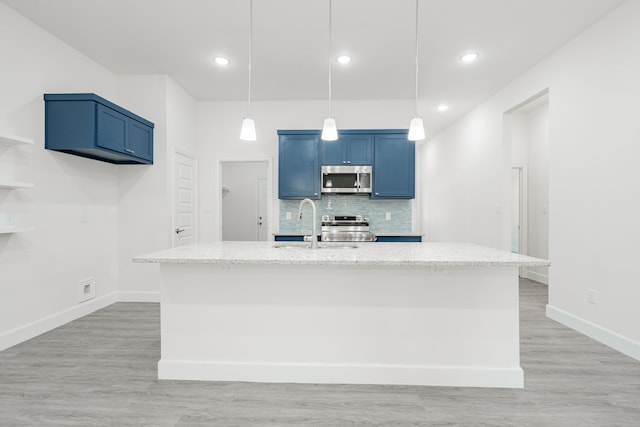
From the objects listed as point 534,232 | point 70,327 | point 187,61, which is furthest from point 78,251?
point 534,232

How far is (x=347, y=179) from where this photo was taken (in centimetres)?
468

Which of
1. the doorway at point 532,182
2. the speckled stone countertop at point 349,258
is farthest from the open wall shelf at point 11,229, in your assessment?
the doorway at point 532,182

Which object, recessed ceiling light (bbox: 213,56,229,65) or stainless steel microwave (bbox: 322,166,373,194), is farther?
stainless steel microwave (bbox: 322,166,373,194)

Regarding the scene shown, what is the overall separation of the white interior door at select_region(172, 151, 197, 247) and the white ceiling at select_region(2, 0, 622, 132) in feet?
3.56

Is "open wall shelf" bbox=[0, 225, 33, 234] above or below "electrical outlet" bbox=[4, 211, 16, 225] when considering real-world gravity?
below

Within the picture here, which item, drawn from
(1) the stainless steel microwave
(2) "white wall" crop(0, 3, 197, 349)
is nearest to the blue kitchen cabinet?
(1) the stainless steel microwave

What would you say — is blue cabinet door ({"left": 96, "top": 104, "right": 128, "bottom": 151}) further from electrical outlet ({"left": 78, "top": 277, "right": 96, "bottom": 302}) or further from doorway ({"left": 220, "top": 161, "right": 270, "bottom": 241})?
doorway ({"left": 220, "top": 161, "right": 270, "bottom": 241})

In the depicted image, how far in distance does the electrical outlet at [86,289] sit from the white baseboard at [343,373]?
6.72 feet

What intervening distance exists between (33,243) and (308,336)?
2782 mm

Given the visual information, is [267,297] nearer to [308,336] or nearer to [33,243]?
[308,336]

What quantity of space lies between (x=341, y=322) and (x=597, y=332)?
253 cm

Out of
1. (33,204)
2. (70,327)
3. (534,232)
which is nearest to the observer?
(33,204)

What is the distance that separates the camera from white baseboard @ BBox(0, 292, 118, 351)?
277 cm

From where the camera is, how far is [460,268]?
7.07 ft
